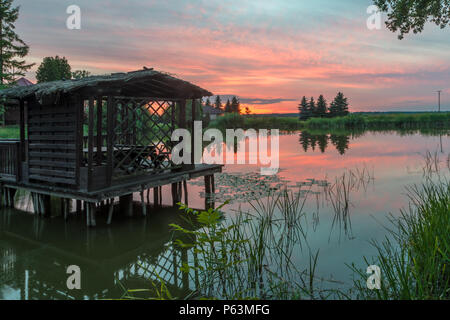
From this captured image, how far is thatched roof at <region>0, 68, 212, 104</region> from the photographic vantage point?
23.6 ft

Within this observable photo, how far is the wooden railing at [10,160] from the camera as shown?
899 cm

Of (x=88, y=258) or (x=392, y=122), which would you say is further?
(x=392, y=122)

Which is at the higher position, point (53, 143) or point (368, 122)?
point (368, 122)

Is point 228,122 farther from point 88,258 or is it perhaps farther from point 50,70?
point 88,258

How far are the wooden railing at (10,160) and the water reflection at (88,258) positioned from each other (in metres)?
1.15

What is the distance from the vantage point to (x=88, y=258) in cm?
612

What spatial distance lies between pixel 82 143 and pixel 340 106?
196 feet

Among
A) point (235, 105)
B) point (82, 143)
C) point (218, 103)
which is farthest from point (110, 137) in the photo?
point (218, 103)

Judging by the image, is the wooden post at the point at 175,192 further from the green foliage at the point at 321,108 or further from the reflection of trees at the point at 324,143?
Result: the green foliage at the point at 321,108

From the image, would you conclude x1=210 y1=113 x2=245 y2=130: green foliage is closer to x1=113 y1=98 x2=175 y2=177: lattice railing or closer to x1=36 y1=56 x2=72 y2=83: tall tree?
x1=36 y1=56 x2=72 y2=83: tall tree

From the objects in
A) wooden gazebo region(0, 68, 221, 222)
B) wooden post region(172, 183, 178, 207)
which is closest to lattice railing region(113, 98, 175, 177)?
wooden gazebo region(0, 68, 221, 222)

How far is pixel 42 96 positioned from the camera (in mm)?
7465

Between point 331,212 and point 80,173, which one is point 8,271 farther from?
point 331,212

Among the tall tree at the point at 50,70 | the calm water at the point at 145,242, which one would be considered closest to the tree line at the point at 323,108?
the tall tree at the point at 50,70
